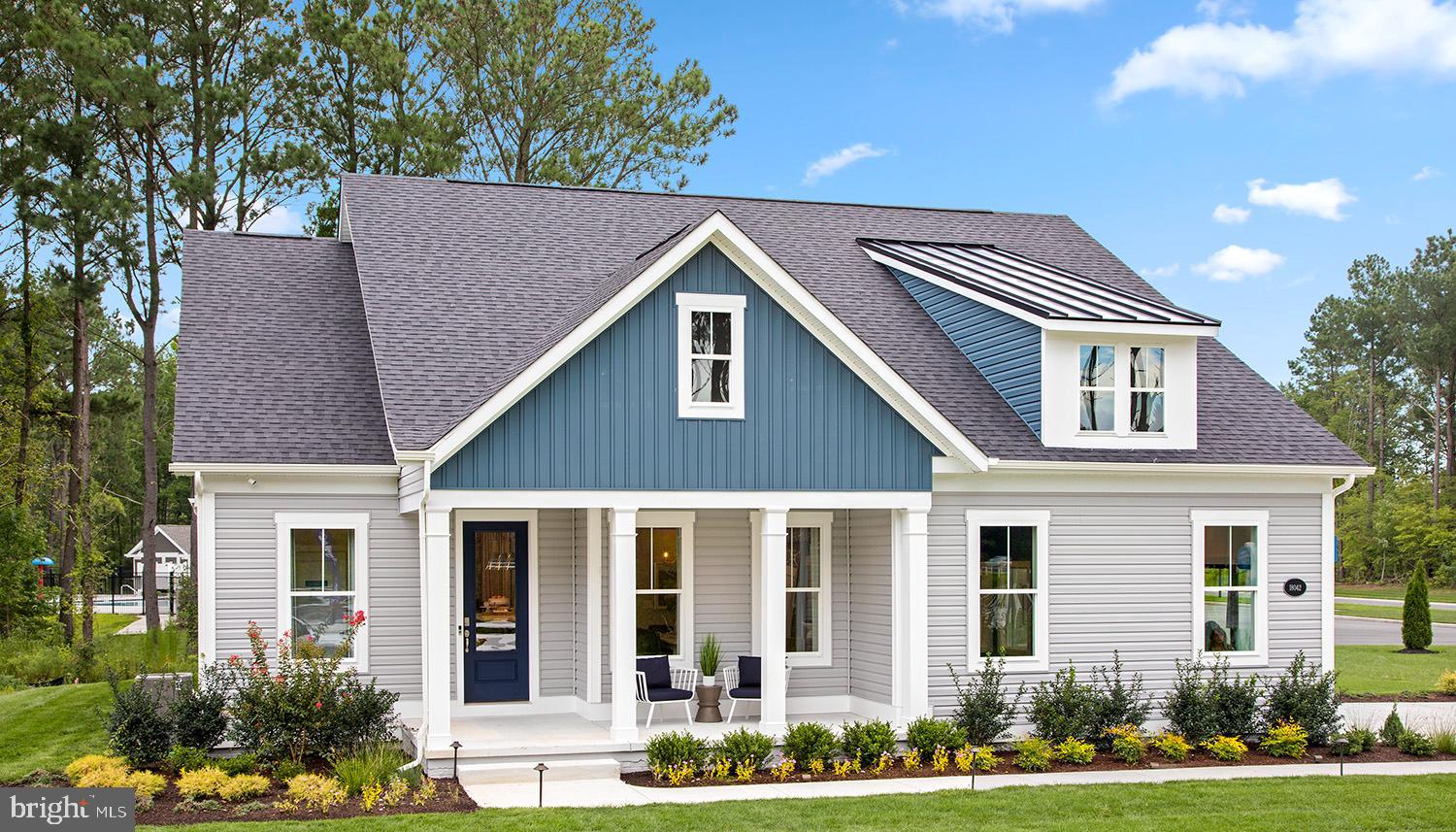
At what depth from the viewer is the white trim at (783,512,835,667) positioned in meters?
17.4

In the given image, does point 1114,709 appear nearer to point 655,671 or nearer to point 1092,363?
point 1092,363

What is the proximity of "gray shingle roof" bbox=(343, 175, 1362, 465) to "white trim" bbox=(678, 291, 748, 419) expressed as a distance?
1.56 m

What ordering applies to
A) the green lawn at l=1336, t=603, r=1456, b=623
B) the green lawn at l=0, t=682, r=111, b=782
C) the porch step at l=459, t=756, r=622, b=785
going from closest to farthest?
1. the porch step at l=459, t=756, r=622, b=785
2. the green lawn at l=0, t=682, r=111, b=782
3. the green lawn at l=1336, t=603, r=1456, b=623

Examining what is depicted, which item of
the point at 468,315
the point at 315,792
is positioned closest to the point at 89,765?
the point at 315,792

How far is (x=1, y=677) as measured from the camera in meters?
23.2

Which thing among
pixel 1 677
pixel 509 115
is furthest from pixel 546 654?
pixel 509 115

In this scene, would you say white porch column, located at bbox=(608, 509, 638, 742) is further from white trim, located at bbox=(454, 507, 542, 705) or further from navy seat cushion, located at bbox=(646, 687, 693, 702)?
white trim, located at bbox=(454, 507, 542, 705)

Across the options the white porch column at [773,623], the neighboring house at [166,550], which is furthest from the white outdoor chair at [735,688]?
the neighboring house at [166,550]

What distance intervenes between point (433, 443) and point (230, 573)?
3.40 meters

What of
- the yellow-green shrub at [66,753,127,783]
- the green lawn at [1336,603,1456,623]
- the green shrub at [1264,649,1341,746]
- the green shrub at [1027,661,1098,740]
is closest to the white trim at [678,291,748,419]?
the green shrub at [1027,661,1098,740]

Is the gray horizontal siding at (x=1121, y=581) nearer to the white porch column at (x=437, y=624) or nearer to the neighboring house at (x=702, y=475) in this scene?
the neighboring house at (x=702, y=475)

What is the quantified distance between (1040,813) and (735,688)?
466cm

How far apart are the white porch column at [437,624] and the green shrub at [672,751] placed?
2.12 m

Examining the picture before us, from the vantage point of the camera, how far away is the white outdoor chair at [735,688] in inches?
633
